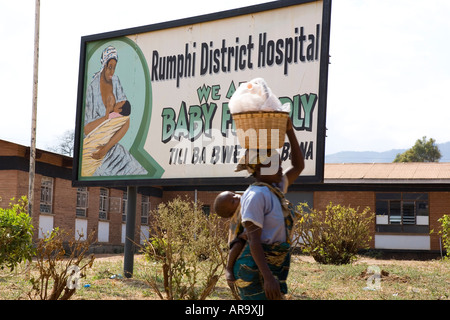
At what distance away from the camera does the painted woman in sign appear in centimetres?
1090

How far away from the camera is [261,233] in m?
3.26

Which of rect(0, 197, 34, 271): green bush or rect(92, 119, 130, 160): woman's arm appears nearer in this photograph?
rect(0, 197, 34, 271): green bush

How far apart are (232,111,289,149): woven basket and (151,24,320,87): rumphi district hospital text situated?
5.86 metres

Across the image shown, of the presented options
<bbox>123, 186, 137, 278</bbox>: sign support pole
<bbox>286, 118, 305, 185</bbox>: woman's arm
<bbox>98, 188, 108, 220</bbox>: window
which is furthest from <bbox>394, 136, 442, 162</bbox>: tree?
<bbox>286, 118, 305, 185</bbox>: woman's arm

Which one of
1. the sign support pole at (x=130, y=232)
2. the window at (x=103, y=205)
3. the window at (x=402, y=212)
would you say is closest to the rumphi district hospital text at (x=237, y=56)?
the sign support pole at (x=130, y=232)

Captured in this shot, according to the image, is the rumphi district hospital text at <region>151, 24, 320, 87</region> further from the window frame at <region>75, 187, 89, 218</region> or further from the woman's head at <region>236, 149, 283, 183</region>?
the window frame at <region>75, 187, 89, 218</region>

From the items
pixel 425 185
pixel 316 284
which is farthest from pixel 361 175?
pixel 316 284

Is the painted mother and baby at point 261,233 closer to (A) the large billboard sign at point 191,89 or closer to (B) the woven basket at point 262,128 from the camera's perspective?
(B) the woven basket at point 262,128

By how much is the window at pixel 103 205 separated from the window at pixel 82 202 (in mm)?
1475

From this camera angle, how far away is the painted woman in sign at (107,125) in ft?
→ 35.8

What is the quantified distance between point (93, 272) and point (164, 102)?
4552mm

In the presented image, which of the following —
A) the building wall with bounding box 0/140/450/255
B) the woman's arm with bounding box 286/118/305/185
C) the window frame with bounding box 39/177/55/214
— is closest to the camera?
the woman's arm with bounding box 286/118/305/185

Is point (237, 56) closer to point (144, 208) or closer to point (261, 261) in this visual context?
point (261, 261)
